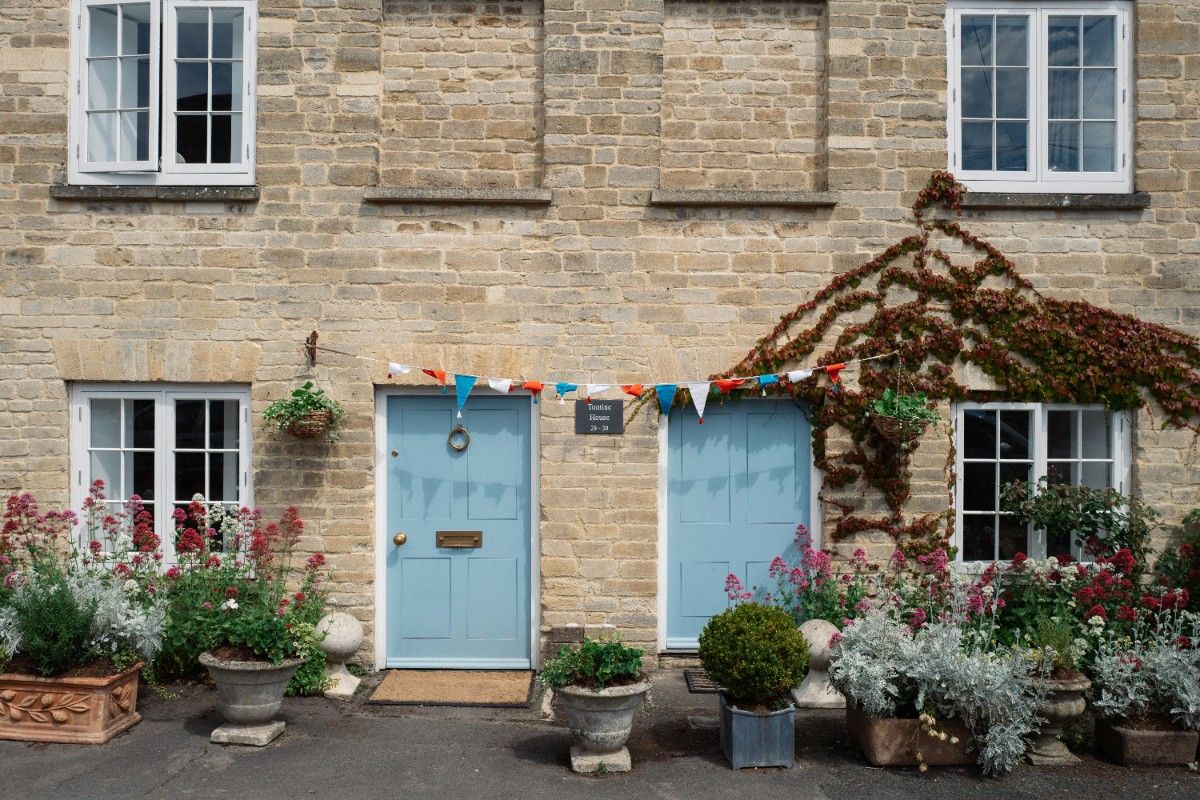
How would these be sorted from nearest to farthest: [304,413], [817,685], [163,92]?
[817,685]
[304,413]
[163,92]

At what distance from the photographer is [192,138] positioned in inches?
307

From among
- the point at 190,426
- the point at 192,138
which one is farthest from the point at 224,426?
the point at 192,138

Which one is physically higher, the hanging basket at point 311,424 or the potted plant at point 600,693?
the hanging basket at point 311,424

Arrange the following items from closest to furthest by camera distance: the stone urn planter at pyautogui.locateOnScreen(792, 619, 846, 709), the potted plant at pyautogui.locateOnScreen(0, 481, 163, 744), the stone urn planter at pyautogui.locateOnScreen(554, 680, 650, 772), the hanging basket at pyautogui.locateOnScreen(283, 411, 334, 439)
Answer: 1. the stone urn planter at pyautogui.locateOnScreen(554, 680, 650, 772)
2. the potted plant at pyautogui.locateOnScreen(0, 481, 163, 744)
3. the stone urn planter at pyautogui.locateOnScreen(792, 619, 846, 709)
4. the hanging basket at pyautogui.locateOnScreen(283, 411, 334, 439)

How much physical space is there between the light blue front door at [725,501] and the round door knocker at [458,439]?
1687mm

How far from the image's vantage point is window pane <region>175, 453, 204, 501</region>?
7.75m

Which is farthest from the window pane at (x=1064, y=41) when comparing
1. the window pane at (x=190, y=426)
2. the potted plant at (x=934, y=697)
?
the window pane at (x=190, y=426)

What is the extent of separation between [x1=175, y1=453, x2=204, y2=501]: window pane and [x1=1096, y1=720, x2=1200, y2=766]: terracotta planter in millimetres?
7039

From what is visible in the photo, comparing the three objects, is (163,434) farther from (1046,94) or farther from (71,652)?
(1046,94)

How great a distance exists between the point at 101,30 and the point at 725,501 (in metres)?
6.59

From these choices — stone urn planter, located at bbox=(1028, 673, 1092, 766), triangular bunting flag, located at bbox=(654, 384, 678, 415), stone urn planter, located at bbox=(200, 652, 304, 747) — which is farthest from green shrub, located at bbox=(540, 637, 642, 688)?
stone urn planter, located at bbox=(1028, 673, 1092, 766)

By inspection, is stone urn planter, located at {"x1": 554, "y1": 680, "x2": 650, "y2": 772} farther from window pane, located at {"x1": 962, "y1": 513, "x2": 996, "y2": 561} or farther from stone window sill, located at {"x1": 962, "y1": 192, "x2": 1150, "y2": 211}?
stone window sill, located at {"x1": 962, "y1": 192, "x2": 1150, "y2": 211}

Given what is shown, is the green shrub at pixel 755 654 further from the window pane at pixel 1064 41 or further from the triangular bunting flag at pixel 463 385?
the window pane at pixel 1064 41

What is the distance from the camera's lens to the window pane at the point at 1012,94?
7.79 m
